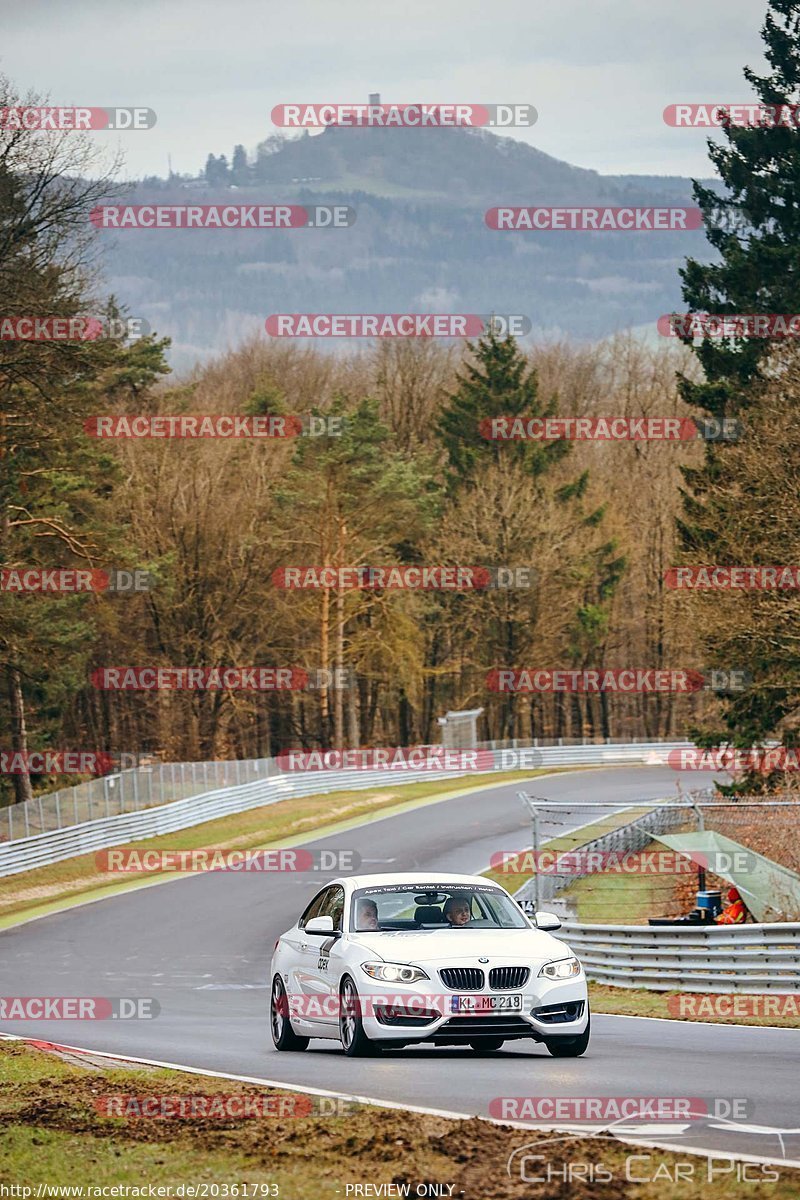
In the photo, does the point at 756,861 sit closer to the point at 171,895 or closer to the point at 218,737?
the point at 171,895

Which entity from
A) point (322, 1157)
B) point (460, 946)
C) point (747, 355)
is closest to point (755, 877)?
point (460, 946)

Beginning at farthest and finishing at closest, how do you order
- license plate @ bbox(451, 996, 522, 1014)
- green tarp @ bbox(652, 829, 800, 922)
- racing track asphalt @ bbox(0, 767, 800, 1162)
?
green tarp @ bbox(652, 829, 800, 922), license plate @ bbox(451, 996, 522, 1014), racing track asphalt @ bbox(0, 767, 800, 1162)

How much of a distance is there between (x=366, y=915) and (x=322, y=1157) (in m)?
5.18

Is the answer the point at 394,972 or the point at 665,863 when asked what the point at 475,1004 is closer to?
the point at 394,972

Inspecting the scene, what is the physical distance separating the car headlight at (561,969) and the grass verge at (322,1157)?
8.95ft

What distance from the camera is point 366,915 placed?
533 inches

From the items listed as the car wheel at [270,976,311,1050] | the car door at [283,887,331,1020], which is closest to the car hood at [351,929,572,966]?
the car door at [283,887,331,1020]

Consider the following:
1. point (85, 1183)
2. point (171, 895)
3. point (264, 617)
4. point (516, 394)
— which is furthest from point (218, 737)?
point (85, 1183)

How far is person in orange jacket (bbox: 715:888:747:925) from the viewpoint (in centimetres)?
2223

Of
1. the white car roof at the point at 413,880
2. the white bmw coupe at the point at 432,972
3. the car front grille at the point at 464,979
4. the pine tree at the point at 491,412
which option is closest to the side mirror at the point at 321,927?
the white bmw coupe at the point at 432,972

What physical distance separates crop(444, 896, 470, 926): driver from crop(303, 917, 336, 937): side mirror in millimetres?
915

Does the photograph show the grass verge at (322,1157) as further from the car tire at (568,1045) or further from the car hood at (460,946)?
the car tire at (568,1045)

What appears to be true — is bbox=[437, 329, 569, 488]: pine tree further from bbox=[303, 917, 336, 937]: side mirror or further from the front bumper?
the front bumper

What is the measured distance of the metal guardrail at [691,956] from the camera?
18.9 m
